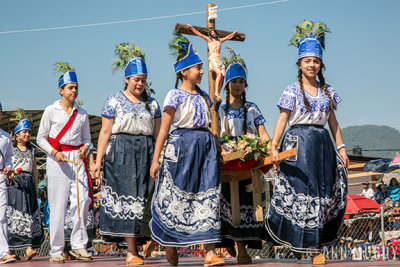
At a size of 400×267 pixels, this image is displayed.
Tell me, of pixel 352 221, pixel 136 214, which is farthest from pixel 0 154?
pixel 352 221

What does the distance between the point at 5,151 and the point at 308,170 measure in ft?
14.9

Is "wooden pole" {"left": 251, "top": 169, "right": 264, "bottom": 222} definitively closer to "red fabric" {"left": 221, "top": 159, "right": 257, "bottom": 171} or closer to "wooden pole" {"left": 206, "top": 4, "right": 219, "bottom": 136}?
"red fabric" {"left": 221, "top": 159, "right": 257, "bottom": 171}

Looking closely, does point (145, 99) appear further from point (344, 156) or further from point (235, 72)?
point (344, 156)

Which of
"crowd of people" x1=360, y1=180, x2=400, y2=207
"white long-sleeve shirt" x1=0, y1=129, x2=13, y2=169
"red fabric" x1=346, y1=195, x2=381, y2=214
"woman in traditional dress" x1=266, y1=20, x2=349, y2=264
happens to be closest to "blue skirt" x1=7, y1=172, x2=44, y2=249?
"white long-sleeve shirt" x1=0, y1=129, x2=13, y2=169

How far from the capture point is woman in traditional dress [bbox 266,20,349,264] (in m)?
6.73

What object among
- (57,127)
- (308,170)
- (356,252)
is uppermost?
(57,127)

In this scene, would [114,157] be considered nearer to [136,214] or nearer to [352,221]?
[136,214]

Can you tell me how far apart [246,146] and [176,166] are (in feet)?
2.70

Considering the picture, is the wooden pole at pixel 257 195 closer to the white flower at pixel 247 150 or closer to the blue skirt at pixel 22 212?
the white flower at pixel 247 150

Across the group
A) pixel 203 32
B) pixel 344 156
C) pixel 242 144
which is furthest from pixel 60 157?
pixel 203 32

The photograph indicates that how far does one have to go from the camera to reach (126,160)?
24.9ft

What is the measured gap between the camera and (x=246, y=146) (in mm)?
6836

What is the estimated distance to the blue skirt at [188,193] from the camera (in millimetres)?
6410

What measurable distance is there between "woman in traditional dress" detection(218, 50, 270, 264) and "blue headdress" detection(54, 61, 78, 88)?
7.28 feet
